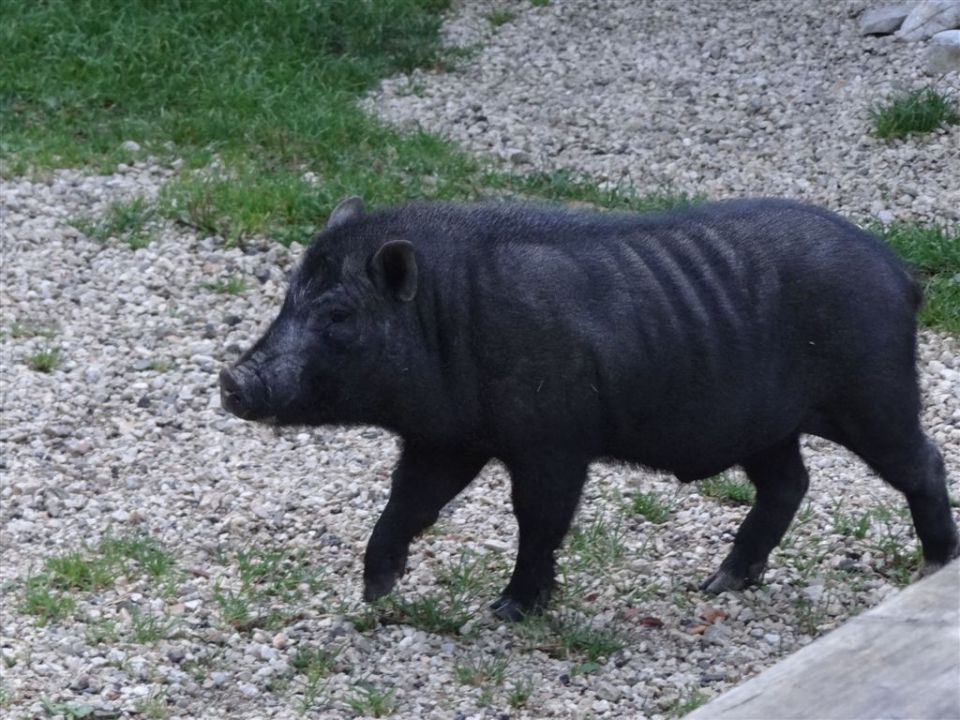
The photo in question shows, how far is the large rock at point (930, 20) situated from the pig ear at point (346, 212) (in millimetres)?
6355

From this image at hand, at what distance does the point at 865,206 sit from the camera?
29.2ft

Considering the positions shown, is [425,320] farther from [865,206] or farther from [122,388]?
[865,206]

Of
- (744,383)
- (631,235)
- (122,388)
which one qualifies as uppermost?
(631,235)

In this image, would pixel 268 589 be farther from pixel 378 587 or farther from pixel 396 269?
pixel 396 269

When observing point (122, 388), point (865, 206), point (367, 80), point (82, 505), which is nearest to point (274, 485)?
point (82, 505)

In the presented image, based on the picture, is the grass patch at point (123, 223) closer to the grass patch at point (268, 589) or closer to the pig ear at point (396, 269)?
the grass patch at point (268, 589)

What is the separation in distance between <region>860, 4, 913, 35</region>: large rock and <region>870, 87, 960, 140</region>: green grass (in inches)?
61.8

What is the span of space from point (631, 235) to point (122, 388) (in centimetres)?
307

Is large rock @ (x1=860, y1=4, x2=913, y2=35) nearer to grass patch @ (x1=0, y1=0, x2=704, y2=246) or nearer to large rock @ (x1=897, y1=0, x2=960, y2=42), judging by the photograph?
large rock @ (x1=897, y1=0, x2=960, y2=42)

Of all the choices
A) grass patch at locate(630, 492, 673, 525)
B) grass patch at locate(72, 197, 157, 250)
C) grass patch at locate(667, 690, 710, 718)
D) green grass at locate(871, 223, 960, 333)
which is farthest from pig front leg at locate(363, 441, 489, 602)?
grass patch at locate(72, 197, 157, 250)

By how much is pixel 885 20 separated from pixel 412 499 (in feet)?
22.8

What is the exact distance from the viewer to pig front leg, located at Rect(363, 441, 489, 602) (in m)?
5.56

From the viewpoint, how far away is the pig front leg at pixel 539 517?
17.2ft

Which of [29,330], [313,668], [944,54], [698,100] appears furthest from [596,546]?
[944,54]
